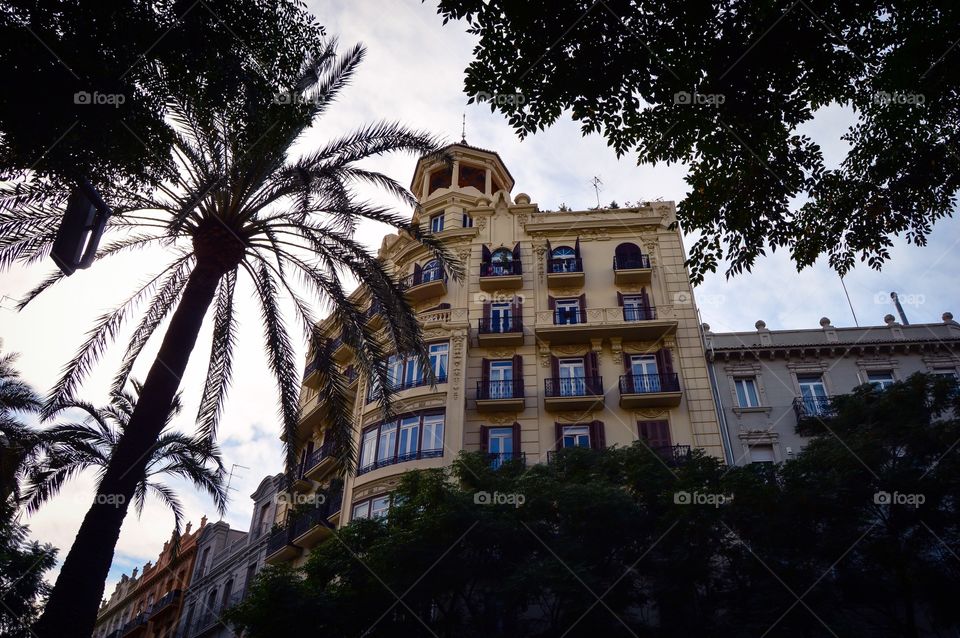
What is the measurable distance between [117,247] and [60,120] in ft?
17.9

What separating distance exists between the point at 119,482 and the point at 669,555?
40.7 feet

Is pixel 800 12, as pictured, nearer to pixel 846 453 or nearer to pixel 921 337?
pixel 846 453

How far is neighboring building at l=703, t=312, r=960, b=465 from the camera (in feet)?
82.1

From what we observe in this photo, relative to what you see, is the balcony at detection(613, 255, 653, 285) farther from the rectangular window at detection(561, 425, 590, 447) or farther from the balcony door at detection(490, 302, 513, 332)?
the rectangular window at detection(561, 425, 590, 447)

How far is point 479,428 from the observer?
25.5 m

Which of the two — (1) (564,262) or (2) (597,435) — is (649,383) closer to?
(2) (597,435)

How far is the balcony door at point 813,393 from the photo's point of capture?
25.1 meters

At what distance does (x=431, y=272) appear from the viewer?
2998cm

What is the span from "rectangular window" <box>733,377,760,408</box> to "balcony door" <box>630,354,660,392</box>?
115 inches

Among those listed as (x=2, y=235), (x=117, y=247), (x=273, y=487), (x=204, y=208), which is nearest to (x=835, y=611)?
(x=204, y=208)

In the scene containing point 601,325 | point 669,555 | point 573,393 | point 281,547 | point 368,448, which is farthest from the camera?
point 281,547

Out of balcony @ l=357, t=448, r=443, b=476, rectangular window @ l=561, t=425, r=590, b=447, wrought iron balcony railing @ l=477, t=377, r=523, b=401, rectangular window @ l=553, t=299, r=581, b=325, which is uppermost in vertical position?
rectangular window @ l=553, t=299, r=581, b=325

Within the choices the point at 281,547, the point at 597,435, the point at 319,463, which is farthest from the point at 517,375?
the point at 281,547

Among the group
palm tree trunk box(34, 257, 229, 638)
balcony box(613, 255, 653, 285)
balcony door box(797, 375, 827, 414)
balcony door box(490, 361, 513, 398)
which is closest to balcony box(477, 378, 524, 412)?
balcony door box(490, 361, 513, 398)
